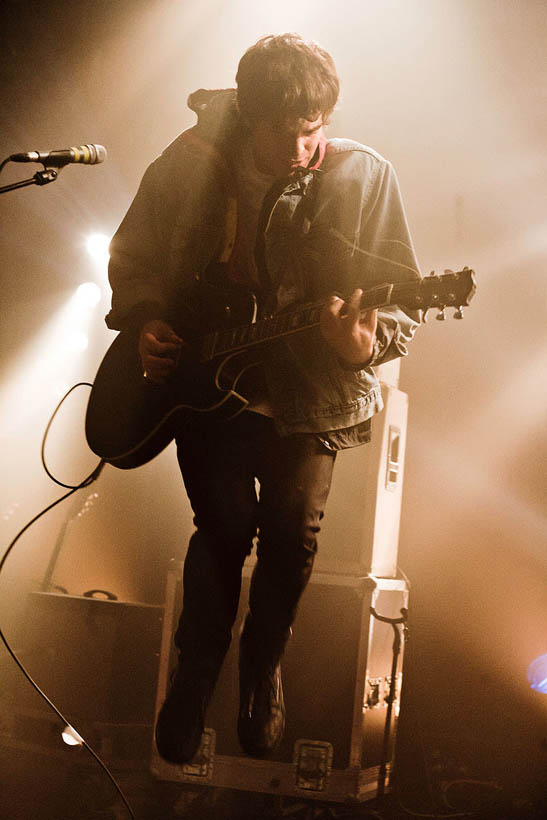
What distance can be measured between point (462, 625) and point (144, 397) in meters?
3.34

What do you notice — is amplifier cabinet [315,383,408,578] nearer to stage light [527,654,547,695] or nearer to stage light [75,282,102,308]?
stage light [527,654,547,695]

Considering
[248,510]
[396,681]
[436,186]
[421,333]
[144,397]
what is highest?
[436,186]

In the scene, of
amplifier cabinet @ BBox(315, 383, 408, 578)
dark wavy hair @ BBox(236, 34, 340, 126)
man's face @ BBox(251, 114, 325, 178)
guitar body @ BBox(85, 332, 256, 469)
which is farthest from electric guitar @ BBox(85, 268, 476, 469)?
amplifier cabinet @ BBox(315, 383, 408, 578)

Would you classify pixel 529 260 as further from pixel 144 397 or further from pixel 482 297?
pixel 144 397

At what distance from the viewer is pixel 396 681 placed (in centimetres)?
355

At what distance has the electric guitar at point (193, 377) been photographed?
1809 millimetres

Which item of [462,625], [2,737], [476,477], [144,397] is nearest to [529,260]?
[476,477]

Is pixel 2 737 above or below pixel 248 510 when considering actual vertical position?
below

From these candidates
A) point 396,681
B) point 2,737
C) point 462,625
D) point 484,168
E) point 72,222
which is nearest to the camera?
point 396,681

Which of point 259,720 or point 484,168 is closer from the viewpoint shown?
point 259,720

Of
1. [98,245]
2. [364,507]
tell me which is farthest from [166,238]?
[98,245]

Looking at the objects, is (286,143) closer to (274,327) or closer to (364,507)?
(274,327)

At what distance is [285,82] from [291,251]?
47 centimetres

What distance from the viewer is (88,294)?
5.63 meters
